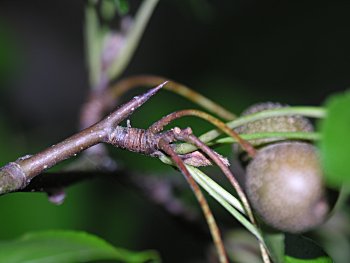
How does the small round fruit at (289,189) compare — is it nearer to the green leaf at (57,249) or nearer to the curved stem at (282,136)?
the curved stem at (282,136)

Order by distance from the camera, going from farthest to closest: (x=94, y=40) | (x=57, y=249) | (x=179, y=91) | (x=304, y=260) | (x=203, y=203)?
(x=94, y=40)
(x=179, y=91)
(x=57, y=249)
(x=304, y=260)
(x=203, y=203)

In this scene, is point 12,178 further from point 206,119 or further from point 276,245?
point 276,245

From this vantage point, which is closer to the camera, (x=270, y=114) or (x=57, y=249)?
(x=270, y=114)

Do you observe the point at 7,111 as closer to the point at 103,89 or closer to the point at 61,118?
the point at 61,118

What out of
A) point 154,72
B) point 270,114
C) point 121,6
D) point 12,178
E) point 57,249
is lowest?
point 154,72

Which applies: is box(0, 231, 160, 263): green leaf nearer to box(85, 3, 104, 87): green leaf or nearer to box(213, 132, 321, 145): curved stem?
box(213, 132, 321, 145): curved stem

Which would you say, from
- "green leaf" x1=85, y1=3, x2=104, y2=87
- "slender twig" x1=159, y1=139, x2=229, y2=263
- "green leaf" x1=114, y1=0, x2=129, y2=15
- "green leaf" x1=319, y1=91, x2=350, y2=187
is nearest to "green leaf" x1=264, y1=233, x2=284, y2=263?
"slender twig" x1=159, y1=139, x2=229, y2=263

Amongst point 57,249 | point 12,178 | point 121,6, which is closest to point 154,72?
point 121,6

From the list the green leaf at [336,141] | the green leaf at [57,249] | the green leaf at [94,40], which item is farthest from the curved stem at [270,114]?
the green leaf at [94,40]
